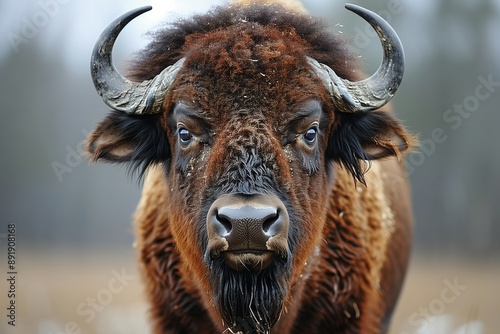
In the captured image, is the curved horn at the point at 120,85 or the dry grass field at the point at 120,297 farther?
the dry grass field at the point at 120,297

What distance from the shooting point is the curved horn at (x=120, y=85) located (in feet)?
18.9

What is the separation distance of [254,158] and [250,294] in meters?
1.02

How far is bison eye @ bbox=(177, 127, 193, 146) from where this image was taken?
18.0ft

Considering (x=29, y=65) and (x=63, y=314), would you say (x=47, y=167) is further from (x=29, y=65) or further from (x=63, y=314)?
(x=63, y=314)

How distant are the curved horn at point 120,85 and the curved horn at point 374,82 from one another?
4.20 feet

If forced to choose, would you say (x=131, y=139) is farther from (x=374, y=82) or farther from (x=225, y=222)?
(x=374, y=82)

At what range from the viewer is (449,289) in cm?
1706

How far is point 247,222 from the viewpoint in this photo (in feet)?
15.0

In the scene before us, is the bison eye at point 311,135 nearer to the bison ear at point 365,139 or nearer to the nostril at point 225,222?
the bison ear at point 365,139

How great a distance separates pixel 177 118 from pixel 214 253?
4.14ft

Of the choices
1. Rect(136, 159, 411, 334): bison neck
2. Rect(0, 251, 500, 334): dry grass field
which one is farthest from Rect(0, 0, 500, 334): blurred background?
Rect(136, 159, 411, 334): bison neck

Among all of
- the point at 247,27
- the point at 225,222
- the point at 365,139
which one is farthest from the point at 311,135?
the point at 225,222

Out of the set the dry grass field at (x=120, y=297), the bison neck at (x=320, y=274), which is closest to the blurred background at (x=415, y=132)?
the dry grass field at (x=120, y=297)

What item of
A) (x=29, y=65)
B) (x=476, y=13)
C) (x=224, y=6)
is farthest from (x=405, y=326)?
(x=29, y=65)
